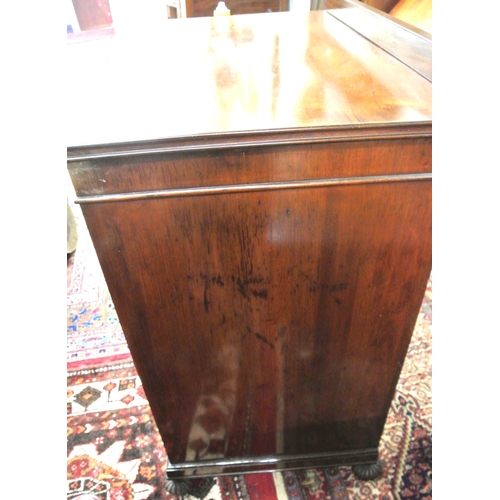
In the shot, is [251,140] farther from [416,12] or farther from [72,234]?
[72,234]

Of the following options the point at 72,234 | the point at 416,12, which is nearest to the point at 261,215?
the point at 416,12

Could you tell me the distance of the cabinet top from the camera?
50 cm

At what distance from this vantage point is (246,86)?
62 centimetres

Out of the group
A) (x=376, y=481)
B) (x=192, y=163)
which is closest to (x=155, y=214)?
(x=192, y=163)

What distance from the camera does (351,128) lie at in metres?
0.50

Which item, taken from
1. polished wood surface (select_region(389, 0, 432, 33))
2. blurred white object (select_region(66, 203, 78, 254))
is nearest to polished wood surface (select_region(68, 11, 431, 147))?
polished wood surface (select_region(389, 0, 432, 33))

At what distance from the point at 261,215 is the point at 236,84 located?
8.6 inches

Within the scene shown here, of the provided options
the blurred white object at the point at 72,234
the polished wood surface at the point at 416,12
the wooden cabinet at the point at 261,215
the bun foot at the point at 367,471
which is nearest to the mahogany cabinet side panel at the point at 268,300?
the wooden cabinet at the point at 261,215

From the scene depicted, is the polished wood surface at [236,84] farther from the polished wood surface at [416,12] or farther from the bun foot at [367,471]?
the bun foot at [367,471]

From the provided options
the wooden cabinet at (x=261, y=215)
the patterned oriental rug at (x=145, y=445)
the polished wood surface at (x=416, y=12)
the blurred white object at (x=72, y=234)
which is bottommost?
the patterned oriental rug at (x=145, y=445)

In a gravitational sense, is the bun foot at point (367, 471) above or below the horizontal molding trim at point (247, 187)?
below

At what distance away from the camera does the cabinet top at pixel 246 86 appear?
501mm
